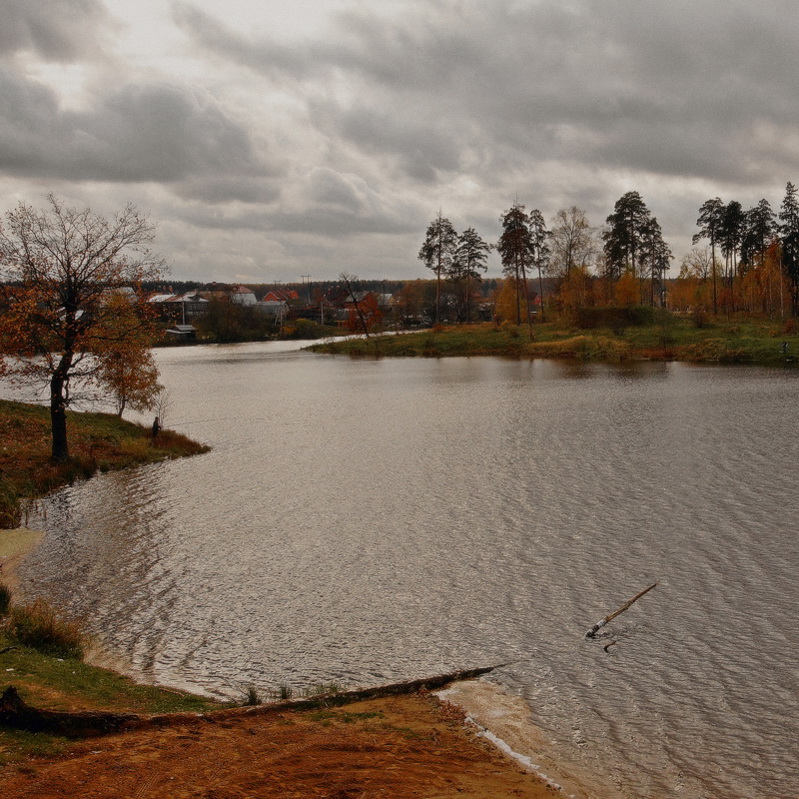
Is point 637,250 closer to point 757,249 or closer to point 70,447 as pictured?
point 757,249

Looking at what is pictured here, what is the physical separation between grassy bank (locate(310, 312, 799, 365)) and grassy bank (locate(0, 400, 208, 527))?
57.5m

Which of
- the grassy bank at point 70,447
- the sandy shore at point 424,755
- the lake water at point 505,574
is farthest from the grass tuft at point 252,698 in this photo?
the grassy bank at point 70,447

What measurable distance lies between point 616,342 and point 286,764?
8242 cm

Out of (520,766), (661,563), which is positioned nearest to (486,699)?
(520,766)

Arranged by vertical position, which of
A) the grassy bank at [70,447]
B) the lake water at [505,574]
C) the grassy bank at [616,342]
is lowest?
the lake water at [505,574]

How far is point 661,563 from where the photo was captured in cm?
1805

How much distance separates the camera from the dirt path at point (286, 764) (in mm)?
8352

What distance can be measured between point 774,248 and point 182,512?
104035mm

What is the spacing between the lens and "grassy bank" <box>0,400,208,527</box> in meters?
27.3

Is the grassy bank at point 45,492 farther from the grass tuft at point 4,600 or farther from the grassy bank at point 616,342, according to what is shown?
the grassy bank at point 616,342

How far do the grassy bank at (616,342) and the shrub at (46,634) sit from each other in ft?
234

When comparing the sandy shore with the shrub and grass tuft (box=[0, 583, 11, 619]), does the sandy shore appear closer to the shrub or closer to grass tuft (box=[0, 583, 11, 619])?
the shrub

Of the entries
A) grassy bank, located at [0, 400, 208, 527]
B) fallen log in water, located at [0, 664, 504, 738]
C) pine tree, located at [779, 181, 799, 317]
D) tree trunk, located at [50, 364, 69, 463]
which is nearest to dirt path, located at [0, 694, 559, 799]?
fallen log in water, located at [0, 664, 504, 738]

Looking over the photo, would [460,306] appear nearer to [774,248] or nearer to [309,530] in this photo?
[774,248]
